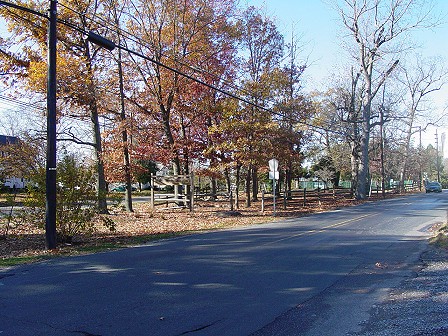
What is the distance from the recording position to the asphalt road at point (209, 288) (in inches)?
216

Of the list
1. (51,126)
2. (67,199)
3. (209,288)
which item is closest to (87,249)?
(67,199)

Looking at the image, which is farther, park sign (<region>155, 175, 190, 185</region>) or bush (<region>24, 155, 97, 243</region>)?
park sign (<region>155, 175, 190, 185</region>)

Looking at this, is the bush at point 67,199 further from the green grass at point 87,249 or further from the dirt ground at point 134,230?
the green grass at point 87,249

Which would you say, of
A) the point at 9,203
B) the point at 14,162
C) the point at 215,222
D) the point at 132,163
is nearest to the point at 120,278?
the point at 9,203

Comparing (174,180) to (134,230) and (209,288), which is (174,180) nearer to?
(134,230)

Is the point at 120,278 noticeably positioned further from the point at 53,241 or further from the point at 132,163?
the point at 132,163

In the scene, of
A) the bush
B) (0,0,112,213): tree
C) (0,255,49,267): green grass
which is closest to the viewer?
(0,255,49,267): green grass

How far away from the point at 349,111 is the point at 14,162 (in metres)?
29.7

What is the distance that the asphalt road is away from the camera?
5477mm

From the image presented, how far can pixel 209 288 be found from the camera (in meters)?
7.20

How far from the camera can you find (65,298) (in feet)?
22.1

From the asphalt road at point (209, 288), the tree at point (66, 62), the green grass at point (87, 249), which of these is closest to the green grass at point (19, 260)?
the green grass at point (87, 249)

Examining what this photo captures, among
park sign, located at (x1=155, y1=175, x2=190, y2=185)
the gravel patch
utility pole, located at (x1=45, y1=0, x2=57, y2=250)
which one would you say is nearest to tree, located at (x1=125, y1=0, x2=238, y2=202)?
park sign, located at (x1=155, y1=175, x2=190, y2=185)

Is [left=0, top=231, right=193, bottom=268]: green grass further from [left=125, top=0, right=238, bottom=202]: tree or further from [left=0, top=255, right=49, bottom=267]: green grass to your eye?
[left=125, top=0, right=238, bottom=202]: tree
